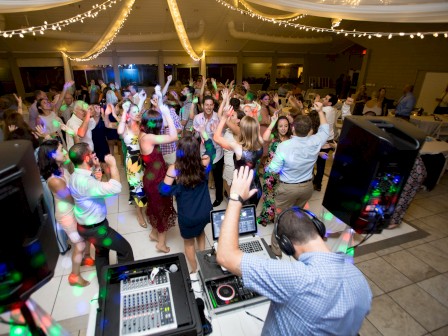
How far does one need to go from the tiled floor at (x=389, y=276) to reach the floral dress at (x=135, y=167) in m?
0.48

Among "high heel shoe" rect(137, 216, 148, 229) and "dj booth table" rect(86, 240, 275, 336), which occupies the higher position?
"dj booth table" rect(86, 240, 275, 336)

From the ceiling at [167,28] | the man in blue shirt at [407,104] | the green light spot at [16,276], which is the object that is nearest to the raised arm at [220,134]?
the green light spot at [16,276]

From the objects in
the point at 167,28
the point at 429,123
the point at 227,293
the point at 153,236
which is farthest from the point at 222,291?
the point at 167,28

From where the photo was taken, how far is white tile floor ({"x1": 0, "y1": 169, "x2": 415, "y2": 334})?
2301mm

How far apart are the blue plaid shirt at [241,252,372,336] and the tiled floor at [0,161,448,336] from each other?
1.24 metres

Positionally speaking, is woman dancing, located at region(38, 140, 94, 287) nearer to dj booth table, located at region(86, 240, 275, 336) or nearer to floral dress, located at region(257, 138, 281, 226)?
dj booth table, located at region(86, 240, 275, 336)

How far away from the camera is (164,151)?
12.8 feet

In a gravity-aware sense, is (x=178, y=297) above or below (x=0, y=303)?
below

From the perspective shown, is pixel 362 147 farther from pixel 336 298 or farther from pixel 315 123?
pixel 315 123

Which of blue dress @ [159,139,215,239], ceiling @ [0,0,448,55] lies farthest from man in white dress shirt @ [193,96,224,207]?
ceiling @ [0,0,448,55]

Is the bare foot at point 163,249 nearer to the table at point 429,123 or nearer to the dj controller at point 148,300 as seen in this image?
the dj controller at point 148,300

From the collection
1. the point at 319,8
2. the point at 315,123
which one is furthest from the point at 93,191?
the point at 319,8

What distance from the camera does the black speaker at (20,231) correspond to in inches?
31.3

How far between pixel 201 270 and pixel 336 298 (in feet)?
2.66
